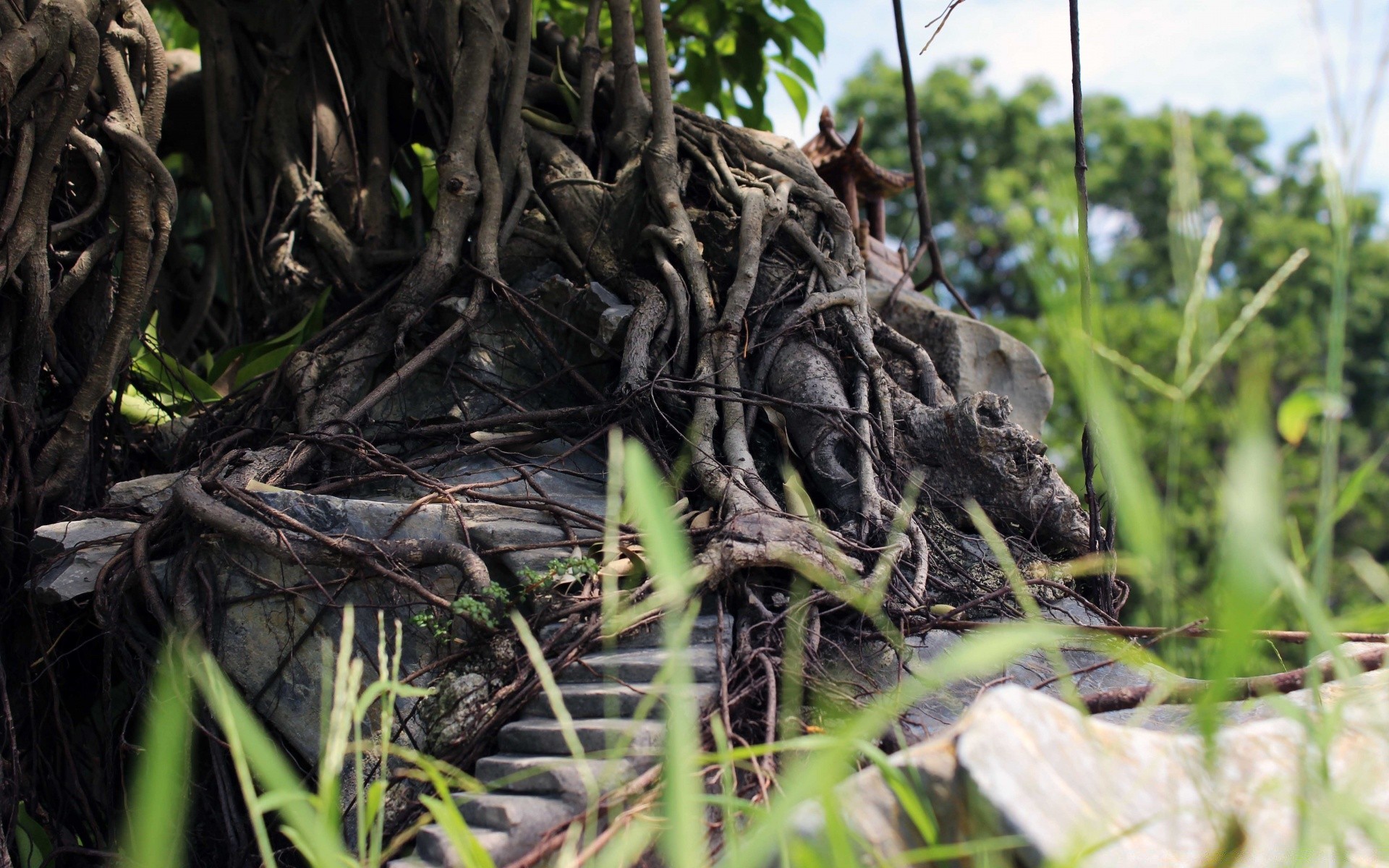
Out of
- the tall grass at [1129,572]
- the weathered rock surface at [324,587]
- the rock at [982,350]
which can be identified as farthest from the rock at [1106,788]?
the rock at [982,350]

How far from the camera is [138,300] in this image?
298 centimetres

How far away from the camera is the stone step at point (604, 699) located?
204 centimetres

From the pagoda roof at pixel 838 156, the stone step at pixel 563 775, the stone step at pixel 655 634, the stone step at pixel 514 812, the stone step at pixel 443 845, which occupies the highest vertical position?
the pagoda roof at pixel 838 156

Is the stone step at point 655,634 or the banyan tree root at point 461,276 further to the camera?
the banyan tree root at point 461,276

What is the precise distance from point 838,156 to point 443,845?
10.6ft

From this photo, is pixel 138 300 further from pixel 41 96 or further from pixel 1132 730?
pixel 1132 730

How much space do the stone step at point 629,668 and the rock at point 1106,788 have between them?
686 millimetres

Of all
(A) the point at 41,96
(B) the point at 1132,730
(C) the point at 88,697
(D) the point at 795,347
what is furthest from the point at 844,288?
(C) the point at 88,697

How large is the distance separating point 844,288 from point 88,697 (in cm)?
258

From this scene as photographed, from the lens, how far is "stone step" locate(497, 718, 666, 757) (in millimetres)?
1919

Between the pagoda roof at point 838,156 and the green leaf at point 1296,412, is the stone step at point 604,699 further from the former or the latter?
the pagoda roof at point 838,156

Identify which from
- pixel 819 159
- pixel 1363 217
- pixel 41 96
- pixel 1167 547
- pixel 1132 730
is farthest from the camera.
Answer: pixel 1363 217

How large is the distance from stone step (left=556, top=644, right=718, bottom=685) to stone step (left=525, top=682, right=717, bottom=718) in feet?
0.08

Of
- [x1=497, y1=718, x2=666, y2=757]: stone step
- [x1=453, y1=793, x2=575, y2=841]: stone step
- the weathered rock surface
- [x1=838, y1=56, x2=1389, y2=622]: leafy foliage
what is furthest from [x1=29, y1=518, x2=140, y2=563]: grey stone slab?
[x1=838, y1=56, x2=1389, y2=622]: leafy foliage
